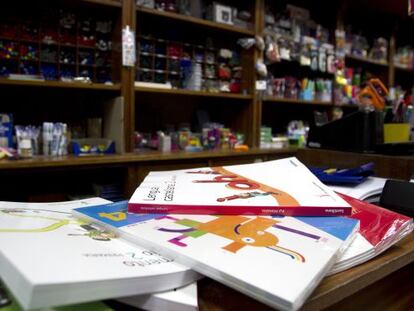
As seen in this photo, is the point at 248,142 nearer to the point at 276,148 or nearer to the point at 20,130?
the point at 276,148

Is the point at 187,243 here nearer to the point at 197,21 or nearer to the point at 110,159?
the point at 110,159

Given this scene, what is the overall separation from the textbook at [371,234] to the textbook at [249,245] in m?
0.02

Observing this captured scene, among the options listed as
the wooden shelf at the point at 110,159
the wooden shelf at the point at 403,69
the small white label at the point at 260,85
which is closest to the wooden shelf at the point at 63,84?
the wooden shelf at the point at 110,159

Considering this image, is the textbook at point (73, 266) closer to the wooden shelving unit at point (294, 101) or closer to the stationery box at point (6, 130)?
the stationery box at point (6, 130)

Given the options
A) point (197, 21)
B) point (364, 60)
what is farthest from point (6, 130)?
point (364, 60)

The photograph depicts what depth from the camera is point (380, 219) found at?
51 cm

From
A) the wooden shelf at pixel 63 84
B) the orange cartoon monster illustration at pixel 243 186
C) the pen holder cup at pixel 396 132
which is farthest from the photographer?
the wooden shelf at pixel 63 84

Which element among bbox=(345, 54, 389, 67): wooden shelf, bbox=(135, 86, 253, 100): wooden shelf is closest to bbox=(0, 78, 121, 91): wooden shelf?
bbox=(135, 86, 253, 100): wooden shelf

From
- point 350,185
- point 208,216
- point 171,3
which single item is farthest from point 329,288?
point 171,3

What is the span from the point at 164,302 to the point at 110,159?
1403 mm

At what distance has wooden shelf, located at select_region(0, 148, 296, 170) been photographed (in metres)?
1.46

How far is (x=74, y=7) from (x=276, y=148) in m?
1.44

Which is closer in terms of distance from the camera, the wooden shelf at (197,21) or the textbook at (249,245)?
the textbook at (249,245)

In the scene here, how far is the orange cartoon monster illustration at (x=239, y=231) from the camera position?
→ 37 cm
